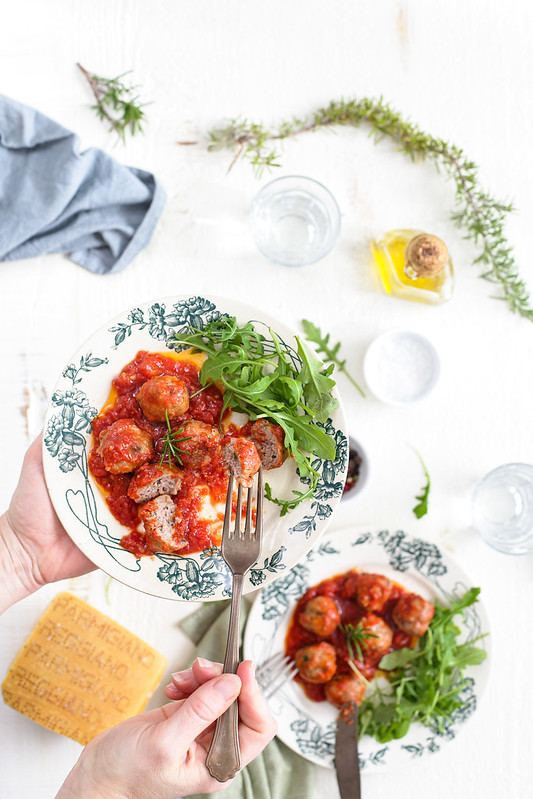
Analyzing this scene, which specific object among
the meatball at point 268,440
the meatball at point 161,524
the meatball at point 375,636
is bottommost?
the meatball at point 375,636

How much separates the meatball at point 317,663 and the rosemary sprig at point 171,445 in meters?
1.19

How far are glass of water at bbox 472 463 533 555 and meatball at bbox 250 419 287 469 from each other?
1.30 metres

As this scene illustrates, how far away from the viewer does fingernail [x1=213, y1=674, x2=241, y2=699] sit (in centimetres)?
197

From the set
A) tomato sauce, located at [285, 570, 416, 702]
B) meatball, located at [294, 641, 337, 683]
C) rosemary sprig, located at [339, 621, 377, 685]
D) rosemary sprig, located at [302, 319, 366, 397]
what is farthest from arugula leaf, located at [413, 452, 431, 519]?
meatball, located at [294, 641, 337, 683]

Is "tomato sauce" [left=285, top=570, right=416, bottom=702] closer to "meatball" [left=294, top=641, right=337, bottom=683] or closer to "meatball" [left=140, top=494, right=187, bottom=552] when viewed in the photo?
"meatball" [left=294, top=641, right=337, bottom=683]

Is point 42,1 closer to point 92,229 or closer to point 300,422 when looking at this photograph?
point 92,229

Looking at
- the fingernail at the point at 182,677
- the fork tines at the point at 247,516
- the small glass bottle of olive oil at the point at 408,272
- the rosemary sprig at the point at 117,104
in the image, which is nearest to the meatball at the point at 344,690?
the fingernail at the point at 182,677

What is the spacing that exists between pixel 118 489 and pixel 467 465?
5.71 ft

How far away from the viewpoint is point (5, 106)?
2824 millimetres

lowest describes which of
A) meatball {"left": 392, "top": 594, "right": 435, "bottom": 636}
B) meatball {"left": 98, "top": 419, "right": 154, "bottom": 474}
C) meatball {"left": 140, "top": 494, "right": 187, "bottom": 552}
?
meatball {"left": 392, "top": 594, "right": 435, "bottom": 636}

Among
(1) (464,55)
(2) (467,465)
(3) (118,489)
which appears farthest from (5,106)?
(2) (467,465)

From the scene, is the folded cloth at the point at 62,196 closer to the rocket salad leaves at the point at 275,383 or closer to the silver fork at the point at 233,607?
the rocket salad leaves at the point at 275,383

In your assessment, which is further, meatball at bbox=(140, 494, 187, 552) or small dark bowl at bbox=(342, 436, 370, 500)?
small dark bowl at bbox=(342, 436, 370, 500)

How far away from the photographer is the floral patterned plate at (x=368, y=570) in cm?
286
